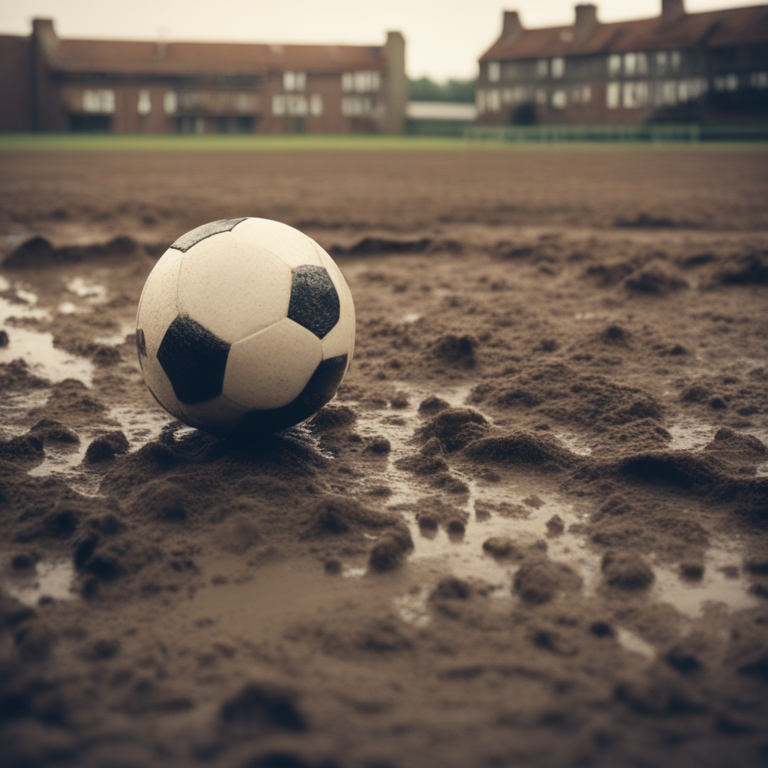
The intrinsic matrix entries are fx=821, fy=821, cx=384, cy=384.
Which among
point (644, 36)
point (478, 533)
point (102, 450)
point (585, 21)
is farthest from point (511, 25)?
point (478, 533)

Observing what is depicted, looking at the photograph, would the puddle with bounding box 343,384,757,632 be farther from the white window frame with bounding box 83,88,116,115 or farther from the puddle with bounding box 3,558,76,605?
the white window frame with bounding box 83,88,116,115

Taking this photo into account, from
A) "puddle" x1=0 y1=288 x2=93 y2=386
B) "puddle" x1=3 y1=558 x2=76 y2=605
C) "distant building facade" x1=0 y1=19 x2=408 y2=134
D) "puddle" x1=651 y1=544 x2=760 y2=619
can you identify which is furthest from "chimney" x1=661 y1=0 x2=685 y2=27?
"puddle" x1=3 y1=558 x2=76 y2=605

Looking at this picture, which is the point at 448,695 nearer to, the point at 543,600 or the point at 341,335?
the point at 543,600

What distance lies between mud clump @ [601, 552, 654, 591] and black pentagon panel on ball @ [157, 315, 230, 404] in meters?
1.89

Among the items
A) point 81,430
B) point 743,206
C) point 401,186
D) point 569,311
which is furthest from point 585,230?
point 81,430

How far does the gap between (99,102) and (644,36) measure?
46.5 meters

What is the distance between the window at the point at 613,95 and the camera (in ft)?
219

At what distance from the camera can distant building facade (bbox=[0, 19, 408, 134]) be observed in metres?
71.5

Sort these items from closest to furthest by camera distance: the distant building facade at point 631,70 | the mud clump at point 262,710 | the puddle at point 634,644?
1. the mud clump at point 262,710
2. the puddle at point 634,644
3. the distant building facade at point 631,70

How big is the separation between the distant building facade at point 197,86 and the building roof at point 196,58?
91mm

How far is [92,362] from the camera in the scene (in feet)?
18.7

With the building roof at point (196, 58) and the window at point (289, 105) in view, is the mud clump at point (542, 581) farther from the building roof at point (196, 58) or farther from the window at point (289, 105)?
the window at point (289, 105)

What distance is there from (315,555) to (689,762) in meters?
1.50

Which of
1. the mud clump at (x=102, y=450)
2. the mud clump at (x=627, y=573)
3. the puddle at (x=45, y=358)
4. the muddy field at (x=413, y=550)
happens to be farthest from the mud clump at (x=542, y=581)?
the puddle at (x=45, y=358)
